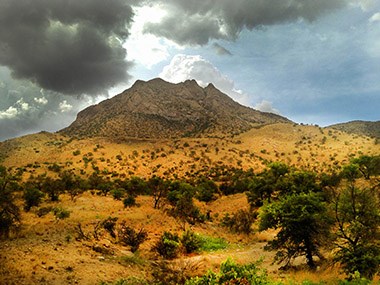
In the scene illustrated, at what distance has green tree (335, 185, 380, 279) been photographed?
11.4 meters

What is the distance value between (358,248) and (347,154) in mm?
71017

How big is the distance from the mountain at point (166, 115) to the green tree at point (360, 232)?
301ft

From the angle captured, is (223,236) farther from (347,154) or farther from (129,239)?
(347,154)

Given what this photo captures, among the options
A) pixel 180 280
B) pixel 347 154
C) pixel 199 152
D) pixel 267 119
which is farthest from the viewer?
pixel 267 119

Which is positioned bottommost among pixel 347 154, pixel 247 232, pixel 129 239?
pixel 247 232

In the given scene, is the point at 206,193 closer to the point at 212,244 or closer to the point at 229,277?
the point at 212,244

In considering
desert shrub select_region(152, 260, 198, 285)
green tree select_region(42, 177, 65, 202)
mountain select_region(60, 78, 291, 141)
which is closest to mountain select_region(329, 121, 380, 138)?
mountain select_region(60, 78, 291, 141)

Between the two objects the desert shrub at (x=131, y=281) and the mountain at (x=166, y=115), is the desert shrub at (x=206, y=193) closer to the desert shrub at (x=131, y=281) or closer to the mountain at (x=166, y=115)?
the desert shrub at (x=131, y=281)

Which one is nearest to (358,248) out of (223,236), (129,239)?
(129,239)

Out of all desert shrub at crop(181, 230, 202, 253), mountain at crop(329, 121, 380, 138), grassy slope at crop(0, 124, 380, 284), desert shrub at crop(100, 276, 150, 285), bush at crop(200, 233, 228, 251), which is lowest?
bush at crop(200, 233, 228, 251)

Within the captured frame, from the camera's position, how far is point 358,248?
11.9 m

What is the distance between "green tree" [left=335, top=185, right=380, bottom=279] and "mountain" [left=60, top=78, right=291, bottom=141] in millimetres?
91810

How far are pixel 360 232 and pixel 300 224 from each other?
14.3 ft

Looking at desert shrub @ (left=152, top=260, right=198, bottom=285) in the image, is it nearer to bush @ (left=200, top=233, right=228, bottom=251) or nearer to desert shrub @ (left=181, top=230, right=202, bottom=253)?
desert shrub @ (left=181, top=230, right=202, bottom=253)
